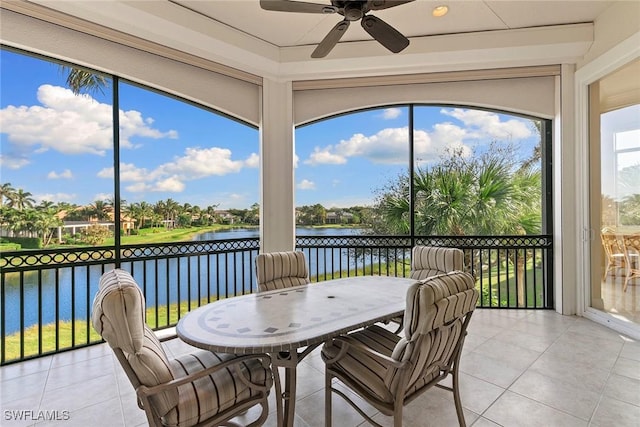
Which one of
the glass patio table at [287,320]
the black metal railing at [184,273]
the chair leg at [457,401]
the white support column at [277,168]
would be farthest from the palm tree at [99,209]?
the chair leg at [457,401]

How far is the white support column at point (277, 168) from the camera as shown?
3.92 meters

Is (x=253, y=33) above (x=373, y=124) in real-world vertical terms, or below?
above

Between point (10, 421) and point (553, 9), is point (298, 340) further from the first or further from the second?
point (553, 9)

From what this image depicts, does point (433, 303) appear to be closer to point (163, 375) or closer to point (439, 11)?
point (163, 375)

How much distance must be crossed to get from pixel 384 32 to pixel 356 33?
55.1 inches

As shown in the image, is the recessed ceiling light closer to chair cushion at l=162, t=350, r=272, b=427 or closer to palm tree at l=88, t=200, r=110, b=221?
chair cushion at l=162, t=350, r=272, b=427

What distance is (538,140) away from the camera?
4.05m

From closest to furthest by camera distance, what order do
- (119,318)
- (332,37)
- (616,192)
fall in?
(119,318) → (332,37) → (616,192)

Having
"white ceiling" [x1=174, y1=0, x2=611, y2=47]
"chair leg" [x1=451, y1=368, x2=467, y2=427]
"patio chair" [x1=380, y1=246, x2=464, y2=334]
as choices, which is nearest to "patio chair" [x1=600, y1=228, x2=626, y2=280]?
"patio chair" [x1=380, y1=246, x2=464, y2=334]

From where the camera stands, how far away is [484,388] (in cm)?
216

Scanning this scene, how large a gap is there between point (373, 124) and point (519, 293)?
3102 millimetres

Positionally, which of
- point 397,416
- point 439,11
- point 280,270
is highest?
point 439,11

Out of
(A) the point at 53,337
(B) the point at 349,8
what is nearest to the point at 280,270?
(B) the point at 349,8

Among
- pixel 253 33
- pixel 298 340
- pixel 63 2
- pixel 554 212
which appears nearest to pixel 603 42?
pixel 554 212
